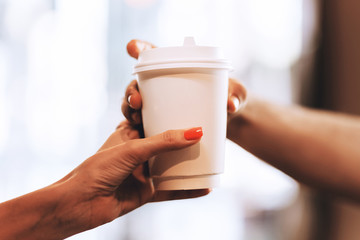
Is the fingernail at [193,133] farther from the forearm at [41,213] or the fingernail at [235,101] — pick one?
the forearm at [41,213]

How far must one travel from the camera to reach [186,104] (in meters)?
0.70

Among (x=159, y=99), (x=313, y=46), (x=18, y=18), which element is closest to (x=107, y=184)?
(x=159, y=99)

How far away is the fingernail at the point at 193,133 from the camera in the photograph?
692mm

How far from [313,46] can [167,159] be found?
2.71 meters

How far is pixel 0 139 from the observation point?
6.36 ft

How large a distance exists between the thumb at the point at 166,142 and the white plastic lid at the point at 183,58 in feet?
0.37

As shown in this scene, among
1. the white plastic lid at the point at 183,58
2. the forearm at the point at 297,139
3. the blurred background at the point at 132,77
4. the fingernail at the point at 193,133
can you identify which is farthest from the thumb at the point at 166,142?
the blurred background at the point at 132,77

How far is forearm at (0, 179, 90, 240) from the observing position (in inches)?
30.4

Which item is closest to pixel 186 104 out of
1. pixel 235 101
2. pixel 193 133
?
pixel 193 133

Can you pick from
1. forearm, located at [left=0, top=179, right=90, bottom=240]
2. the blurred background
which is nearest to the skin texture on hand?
forearm, located at [left=0, top=179, right=90, bottom=240]

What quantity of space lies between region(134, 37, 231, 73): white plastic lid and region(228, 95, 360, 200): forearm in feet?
1.20

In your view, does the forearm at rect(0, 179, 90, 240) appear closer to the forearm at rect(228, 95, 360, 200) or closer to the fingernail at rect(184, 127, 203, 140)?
the fingernail at rect(184, 127, 203, 140)

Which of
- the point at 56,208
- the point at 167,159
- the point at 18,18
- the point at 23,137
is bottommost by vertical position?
the point at 23,137

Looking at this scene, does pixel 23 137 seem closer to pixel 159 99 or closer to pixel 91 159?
pixel 91 159
